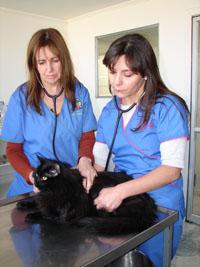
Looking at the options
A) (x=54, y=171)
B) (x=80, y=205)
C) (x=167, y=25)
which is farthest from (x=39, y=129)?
(x=167, y=25)

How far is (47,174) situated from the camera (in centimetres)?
99

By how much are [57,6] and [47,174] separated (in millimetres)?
2783

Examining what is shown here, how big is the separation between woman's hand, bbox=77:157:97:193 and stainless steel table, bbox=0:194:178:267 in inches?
6.1

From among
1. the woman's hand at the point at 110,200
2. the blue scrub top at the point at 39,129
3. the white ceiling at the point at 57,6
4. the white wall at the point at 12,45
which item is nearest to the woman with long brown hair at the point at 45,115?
the blue scrub top at the point at 39,129

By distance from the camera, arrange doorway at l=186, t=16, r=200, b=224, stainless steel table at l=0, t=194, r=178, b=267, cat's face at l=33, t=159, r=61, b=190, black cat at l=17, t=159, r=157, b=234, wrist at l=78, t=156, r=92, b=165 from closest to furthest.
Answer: stainless steel table at l=0, t=194, r=178, b=267
black cat at l=17, t=159, r=157, b=234
cat's face at l=33, t=159, r=61, b=190
wrist at l=78, t=156, r=92, b=165
doorway at l=186, t=16, r=200, b=224

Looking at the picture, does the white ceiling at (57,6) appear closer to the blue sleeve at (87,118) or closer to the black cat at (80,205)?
the blue sleeve at (87,118)

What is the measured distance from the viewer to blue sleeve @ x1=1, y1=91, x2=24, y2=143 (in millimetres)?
1264

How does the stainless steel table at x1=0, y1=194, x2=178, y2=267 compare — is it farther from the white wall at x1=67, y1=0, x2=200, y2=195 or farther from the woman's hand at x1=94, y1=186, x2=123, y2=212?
the white wall at x1=67, y1=0, x2=200, y2=195

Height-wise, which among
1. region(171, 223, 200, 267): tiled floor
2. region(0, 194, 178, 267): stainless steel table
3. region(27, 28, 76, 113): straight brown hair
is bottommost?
region(171, 223, 200, 267): tiled floor

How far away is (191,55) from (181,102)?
6.15 feet

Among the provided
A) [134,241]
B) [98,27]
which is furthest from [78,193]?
[98,27]

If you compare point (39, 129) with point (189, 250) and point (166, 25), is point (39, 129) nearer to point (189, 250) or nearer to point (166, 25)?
point (189, 250)

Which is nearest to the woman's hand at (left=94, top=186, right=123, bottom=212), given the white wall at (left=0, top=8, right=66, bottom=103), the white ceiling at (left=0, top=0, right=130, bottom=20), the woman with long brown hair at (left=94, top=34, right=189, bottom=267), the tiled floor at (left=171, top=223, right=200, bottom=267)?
the woman with long brown hair at (left=94, top=34, right=189, bottom=267)

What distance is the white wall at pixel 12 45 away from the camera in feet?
11.1
